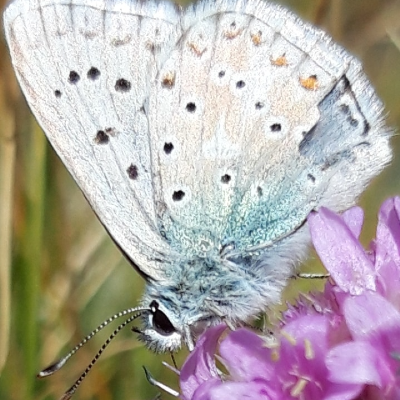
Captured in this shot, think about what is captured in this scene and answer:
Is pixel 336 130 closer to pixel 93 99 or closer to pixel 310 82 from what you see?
pixel 310 82

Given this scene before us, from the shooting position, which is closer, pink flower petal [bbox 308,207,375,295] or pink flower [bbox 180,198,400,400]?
pink flower [bbox 180,198,400,400]

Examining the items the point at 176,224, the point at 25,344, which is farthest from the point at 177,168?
the point at 25,344

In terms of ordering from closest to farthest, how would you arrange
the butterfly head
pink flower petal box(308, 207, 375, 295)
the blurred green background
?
pink flower petal box(308, 207, 375, 295) → the butterfly head → the blurred green background

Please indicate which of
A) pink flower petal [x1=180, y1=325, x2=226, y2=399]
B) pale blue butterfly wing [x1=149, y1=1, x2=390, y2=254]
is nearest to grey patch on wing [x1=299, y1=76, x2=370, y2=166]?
pale blue butterfly wing [x1=149, y1=1, x2=390, y2=254]

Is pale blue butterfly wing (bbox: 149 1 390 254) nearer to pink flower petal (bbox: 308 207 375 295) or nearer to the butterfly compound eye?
the butterfly compound eye

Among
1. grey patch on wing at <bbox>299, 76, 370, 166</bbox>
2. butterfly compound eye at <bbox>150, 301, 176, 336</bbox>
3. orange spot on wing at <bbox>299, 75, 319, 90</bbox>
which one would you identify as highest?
orange spot on wing at <bbox>299, 75, 319, 90</bbox>

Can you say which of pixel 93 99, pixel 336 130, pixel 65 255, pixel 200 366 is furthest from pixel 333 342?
pixel 65 255

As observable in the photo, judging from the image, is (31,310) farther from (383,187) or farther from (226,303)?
(383,187)
